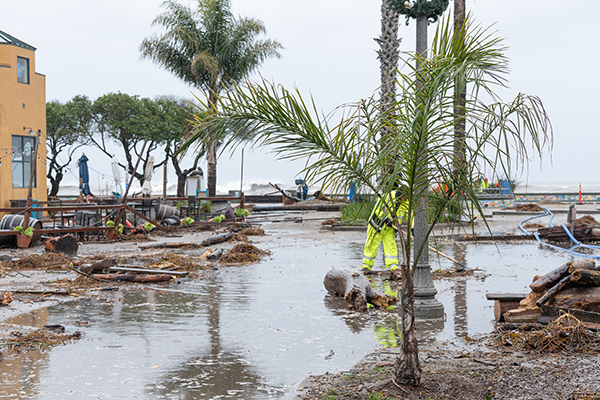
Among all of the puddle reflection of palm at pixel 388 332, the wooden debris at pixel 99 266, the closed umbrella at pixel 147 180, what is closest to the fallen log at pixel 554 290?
the puddle reflection of palm at pixel 388 332

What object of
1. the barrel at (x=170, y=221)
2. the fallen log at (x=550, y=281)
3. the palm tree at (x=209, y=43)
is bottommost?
the barrel at (x=170, y=221)

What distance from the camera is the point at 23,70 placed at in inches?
1031

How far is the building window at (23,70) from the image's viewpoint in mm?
26016

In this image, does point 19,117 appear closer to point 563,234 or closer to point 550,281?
point 563,234

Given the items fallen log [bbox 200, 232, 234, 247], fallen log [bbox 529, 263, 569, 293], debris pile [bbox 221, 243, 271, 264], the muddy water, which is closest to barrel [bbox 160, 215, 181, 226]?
fallen log [bbox 200, 232, 234, 247]

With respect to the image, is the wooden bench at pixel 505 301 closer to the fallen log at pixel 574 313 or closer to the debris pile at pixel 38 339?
the fallen log at pixel 574 313

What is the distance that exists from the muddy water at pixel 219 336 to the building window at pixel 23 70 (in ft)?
66.7

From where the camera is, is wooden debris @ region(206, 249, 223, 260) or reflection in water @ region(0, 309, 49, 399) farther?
wooden debris @ region(206, 249, 223, 260)

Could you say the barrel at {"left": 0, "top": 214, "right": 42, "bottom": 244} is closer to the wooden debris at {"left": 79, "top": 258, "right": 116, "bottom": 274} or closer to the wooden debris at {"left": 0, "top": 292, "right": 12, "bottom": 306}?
the wooden debris at {"left": 79, "top": 258, "right": 116, "bottom": 274}

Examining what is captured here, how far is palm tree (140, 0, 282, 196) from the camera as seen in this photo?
35562mm

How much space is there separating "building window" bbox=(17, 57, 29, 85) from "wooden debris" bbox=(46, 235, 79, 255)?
15.7 m

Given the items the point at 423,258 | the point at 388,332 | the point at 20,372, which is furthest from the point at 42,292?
the point at 423,258

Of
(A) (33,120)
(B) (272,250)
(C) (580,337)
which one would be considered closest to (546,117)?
(C) (580,337)

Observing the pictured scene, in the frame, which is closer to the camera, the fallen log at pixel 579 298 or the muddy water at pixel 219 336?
the muddy water at pixel 219 336
